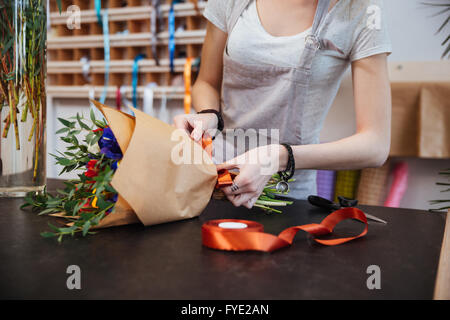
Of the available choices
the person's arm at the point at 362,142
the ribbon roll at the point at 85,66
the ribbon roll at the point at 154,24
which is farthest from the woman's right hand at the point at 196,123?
the ribbon roll at the point at 85,66

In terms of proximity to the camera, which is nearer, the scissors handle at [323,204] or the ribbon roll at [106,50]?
the scissors handle at [323,204]

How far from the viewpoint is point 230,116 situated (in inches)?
46.1

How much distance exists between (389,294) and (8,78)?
2.25 ft

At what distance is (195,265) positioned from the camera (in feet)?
1.39

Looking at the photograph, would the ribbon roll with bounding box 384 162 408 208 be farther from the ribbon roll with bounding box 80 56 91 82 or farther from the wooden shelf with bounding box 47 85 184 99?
the ribbon roll with bounding box 80 56 91 82

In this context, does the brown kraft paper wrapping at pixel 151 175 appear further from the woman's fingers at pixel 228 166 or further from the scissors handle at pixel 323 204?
the scissors handle at pixel 323 204

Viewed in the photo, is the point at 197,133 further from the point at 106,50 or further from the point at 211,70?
the point at 106,50

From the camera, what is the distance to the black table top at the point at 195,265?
0.36m

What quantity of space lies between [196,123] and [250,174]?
0.21m

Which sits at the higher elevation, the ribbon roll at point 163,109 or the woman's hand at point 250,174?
the ribbon roll at point 163,109


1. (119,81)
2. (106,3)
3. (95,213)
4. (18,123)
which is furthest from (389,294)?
(106,3)

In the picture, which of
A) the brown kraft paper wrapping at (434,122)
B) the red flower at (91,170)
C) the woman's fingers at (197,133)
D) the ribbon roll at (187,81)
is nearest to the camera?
the red flower at (91,170)

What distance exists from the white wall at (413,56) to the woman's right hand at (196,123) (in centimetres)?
108
